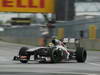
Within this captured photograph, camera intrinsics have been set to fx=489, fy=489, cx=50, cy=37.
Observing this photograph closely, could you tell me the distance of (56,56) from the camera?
62.0ft

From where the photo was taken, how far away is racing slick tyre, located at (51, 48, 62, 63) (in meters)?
18.6

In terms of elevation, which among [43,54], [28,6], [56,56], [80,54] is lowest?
[28,6]

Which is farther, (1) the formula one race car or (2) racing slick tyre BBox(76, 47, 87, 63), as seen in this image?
(2) racing slick tyre BBox(76, 47, 87, 63)

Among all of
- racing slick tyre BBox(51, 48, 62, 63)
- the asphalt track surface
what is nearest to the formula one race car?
racing slick tyre BBox(51, 48, 62, 63)

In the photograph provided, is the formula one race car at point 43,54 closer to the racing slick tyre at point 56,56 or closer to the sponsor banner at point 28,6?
the racing slick tyre at point 56,56

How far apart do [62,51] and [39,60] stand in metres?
0.98

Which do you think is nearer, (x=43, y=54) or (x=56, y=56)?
(x=43, y=54)

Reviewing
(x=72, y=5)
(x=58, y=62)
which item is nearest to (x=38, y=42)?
(x=72, y=5)

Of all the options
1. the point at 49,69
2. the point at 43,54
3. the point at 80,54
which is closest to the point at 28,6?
the point at 80,54

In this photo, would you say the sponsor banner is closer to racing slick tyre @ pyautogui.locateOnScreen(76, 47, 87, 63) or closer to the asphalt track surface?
racing slick tyre @ pyautogui.locateOnScreen(76, 47, 87, 63)

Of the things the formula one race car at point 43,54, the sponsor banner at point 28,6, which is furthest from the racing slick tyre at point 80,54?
the sponsor banner at point 28,6

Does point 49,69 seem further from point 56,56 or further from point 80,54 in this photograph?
point 80,54

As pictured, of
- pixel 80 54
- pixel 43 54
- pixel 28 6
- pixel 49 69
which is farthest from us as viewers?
pixel 28 6

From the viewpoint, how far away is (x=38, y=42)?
48531 millimetres
